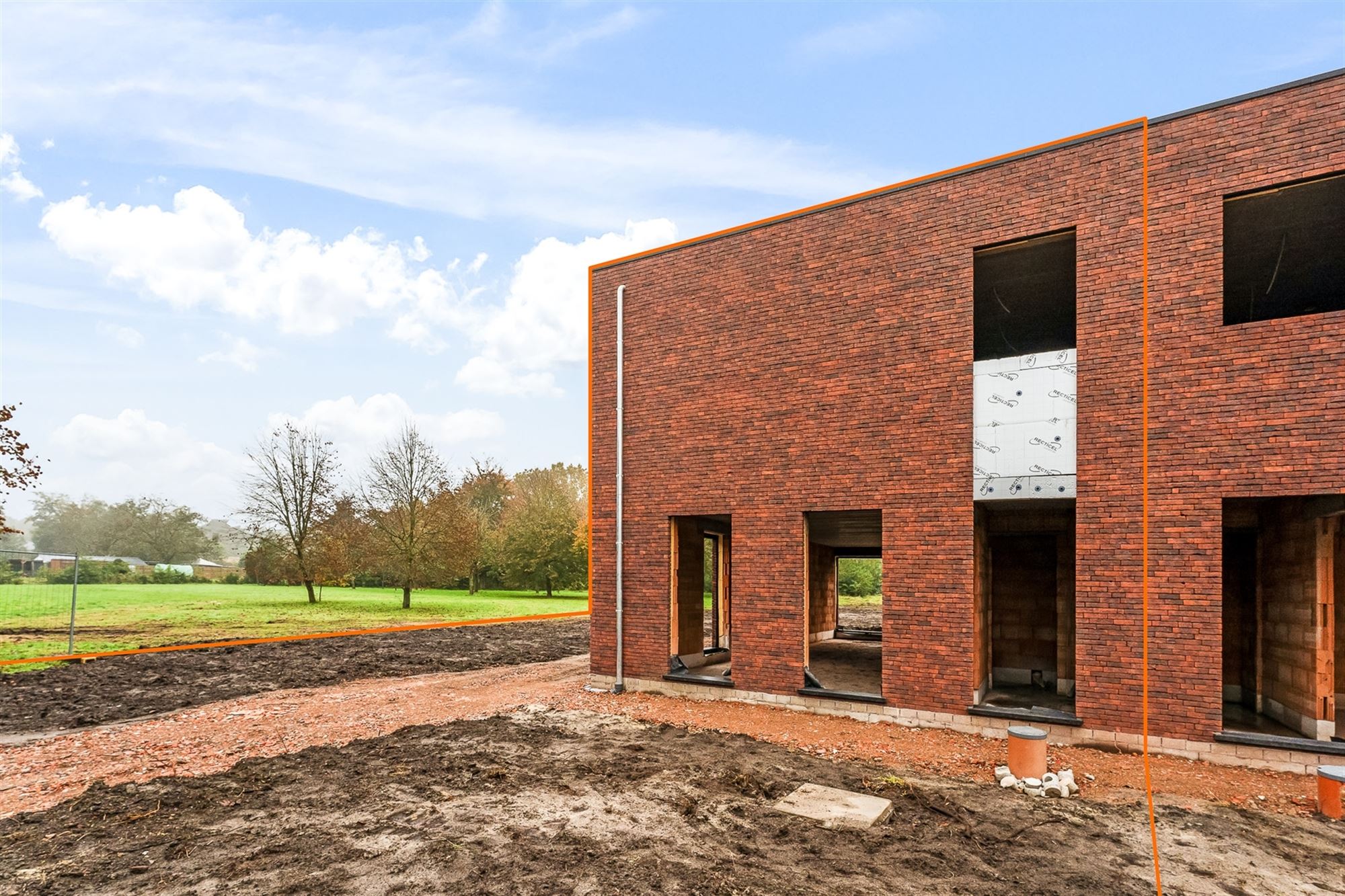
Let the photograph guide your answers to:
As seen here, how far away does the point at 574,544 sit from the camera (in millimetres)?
38969

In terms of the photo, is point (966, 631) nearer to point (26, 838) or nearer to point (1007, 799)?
point (1007, 799)

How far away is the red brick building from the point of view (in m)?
7.98

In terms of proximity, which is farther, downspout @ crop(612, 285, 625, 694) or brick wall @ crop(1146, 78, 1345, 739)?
downspout @ crop(612, 285, 625, 694)

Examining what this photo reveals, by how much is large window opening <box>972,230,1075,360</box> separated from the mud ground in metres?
6.20

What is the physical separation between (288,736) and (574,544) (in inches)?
1150

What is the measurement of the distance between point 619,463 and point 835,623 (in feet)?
35.1

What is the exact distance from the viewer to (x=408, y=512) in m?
31.3

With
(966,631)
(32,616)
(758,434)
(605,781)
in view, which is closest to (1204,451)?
(966,631)

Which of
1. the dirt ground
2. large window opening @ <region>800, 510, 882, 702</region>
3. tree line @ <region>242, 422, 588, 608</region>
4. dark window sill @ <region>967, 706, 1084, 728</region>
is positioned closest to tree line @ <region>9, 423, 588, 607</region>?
tree line @ <region>242, 422, 588, 608</region>

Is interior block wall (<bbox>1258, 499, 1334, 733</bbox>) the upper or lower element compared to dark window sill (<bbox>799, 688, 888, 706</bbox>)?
upper

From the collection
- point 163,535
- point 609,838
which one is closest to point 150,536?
point 163,535

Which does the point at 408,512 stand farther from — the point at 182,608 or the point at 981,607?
the point at 981,607

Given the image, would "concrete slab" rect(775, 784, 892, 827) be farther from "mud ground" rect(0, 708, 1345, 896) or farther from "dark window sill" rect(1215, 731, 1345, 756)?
"dark window sill" rect(1215, 731, 1345, 756)

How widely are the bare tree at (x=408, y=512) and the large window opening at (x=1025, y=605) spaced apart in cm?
2401
